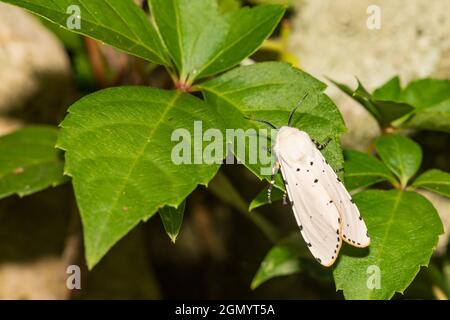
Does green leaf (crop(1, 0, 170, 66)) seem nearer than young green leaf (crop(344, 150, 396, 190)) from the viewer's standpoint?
Yes

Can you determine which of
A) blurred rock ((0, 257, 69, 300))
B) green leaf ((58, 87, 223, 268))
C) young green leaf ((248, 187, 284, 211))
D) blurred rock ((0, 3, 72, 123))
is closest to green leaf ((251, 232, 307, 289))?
young green leaf ((248, 187, 284, 211))

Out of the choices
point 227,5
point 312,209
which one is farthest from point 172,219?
point 227,5

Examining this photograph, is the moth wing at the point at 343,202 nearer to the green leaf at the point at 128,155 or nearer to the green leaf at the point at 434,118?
the green leaf at the point at 128,155

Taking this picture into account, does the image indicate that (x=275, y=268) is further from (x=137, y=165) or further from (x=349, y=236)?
(x=137, y=165)

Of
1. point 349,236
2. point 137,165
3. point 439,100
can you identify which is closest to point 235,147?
point 137,165

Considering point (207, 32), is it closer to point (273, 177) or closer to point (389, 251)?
point (273, 177)

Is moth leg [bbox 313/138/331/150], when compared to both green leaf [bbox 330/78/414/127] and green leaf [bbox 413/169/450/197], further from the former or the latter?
green leaf [bbox 413/169/450/197]
